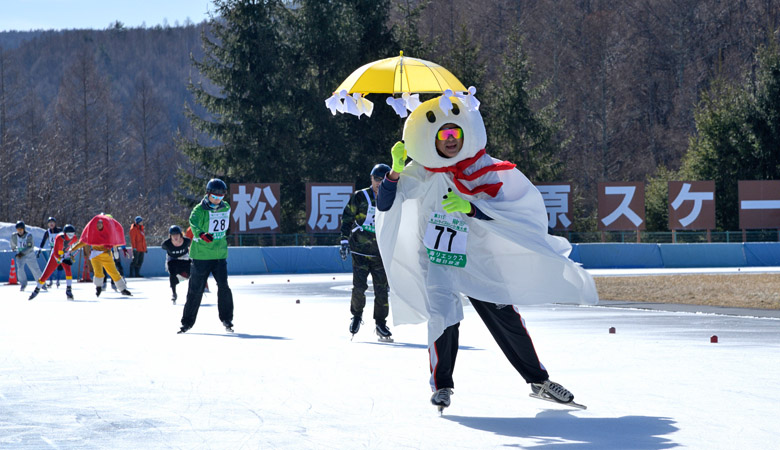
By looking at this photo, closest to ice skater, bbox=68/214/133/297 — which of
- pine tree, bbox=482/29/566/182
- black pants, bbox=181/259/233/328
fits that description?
black pants, bbox=181/259/233/328

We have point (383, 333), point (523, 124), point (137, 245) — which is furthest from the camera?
point (523, 124)

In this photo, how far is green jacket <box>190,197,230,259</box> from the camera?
1350 cm

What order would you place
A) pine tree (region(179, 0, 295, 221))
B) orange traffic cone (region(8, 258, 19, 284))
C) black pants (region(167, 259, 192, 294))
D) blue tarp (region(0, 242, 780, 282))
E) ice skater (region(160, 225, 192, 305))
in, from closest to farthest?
black pants (region(167, 259, 192, 294)) < ice skater (region(160, 225, 192, 305)) < orange traffic cone (region(8, 258, 19, 284)) < blue tarp (region(0, 242, 780, 282)) < pine tree (region(179, 0, 295, 221))

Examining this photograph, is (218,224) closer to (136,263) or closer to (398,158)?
(398,158)

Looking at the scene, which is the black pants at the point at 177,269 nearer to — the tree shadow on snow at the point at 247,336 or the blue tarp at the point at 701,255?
the tree shadow on snow at the point at 247,336

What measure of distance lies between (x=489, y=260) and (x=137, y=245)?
89.8 ft

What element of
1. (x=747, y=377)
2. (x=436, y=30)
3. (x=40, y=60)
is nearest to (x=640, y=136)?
(x=436, y=30)

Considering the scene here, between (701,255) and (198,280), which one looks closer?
(198,280)

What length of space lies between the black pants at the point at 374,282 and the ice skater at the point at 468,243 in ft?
15.3

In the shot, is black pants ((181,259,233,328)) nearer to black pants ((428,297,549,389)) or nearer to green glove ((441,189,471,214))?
black pants ((428,297,549,389))

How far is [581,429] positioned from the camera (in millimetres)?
6609

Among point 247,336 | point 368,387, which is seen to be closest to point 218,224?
point 247,336

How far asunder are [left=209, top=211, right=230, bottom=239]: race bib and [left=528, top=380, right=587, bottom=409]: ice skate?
6595 mm

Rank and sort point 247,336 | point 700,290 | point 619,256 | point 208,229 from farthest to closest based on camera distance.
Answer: point 619,256
point 700,290
point 208,229
point 247,336
